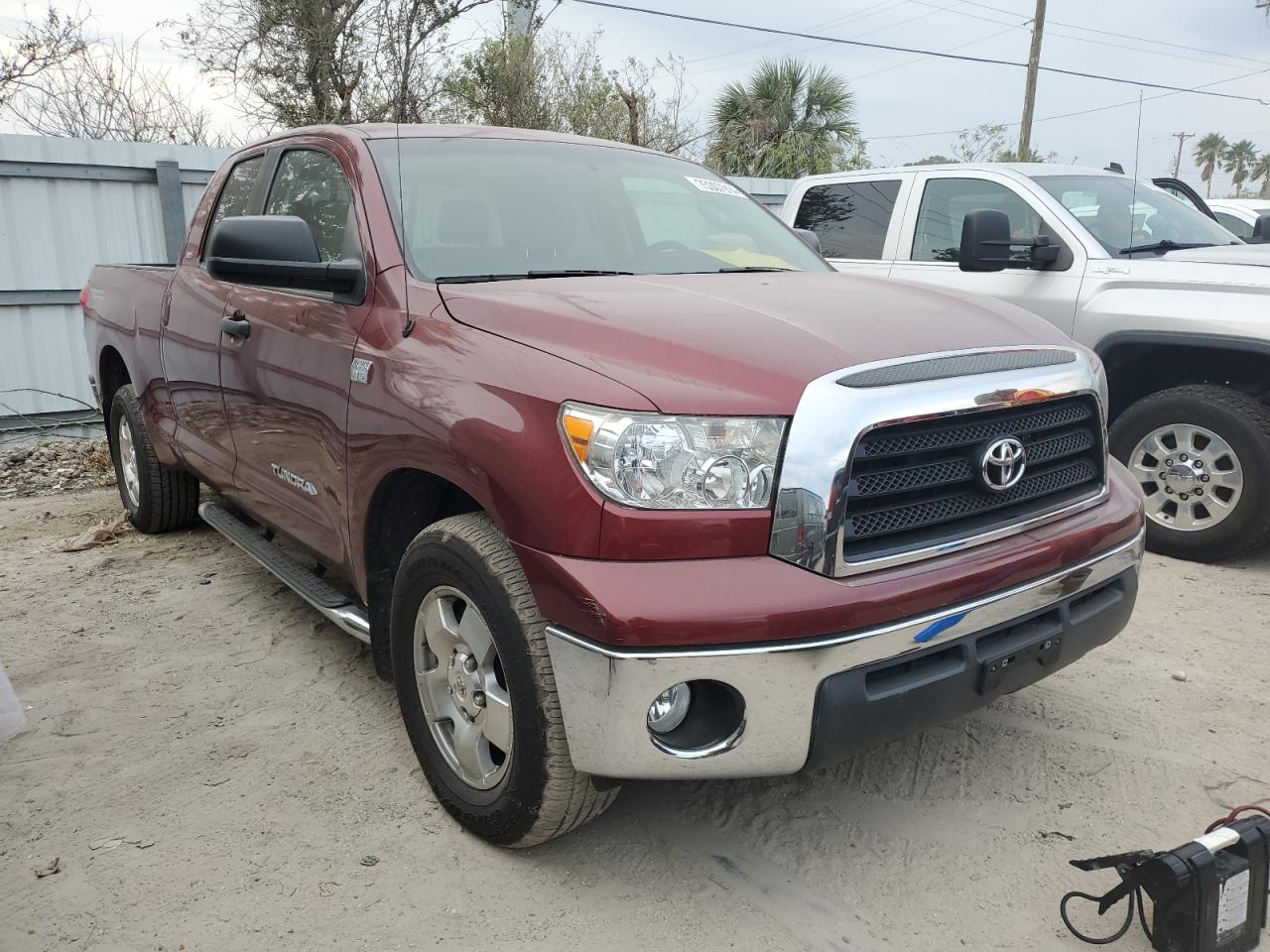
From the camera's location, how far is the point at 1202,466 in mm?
4781

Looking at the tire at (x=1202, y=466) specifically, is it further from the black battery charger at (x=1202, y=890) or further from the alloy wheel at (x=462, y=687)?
the alloy wheel at (x=462, y=687)

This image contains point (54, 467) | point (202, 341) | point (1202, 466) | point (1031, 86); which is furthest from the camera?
point (1031, 86)

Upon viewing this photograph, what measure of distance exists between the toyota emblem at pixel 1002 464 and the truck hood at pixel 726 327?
0.84ft

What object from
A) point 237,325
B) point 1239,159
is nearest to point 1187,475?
point 237,325

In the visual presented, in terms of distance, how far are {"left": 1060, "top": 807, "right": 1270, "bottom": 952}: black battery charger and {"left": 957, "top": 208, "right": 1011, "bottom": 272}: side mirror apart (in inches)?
128

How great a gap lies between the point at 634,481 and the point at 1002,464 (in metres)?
0.89

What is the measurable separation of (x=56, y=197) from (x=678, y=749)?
7.61m

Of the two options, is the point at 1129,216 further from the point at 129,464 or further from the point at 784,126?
the point at 784,126

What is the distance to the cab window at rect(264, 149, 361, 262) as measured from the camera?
3.12m

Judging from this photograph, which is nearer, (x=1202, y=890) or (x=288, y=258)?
(x=1202, y=890)

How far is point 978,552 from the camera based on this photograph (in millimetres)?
2291

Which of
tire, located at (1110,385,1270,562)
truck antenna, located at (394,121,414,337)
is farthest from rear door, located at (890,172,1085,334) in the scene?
truck antenna, located at (394,121,414,337)

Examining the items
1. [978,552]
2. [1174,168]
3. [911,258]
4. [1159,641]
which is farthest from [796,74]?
[978,552]

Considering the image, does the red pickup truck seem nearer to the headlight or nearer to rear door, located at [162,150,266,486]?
the headlight
